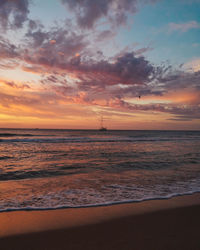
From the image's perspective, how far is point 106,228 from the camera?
3.45 meters

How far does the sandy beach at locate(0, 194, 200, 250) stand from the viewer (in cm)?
291

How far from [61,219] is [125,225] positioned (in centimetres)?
144

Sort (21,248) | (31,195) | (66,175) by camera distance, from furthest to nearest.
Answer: (66,175), (31,195), (21,248)

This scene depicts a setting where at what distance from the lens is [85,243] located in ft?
9.68

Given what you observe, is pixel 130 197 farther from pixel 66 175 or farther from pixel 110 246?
pixel 66 175

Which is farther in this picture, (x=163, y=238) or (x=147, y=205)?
(x=147, y=205)

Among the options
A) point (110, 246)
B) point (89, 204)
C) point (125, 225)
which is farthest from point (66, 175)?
point (110, 246)

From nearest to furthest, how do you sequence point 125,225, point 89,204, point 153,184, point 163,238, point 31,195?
point 163,238 → point 125,225 → point 89,204 → point 31,195 → point 153,184

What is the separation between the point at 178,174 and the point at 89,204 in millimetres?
5523

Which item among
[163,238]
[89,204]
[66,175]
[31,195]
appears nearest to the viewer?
[163,238]

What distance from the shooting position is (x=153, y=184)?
654cm

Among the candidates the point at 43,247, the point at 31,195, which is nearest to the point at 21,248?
the point at 43,247

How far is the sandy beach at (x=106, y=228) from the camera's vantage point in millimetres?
2906

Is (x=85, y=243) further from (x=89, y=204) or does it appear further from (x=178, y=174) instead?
(x=178, y=174)
